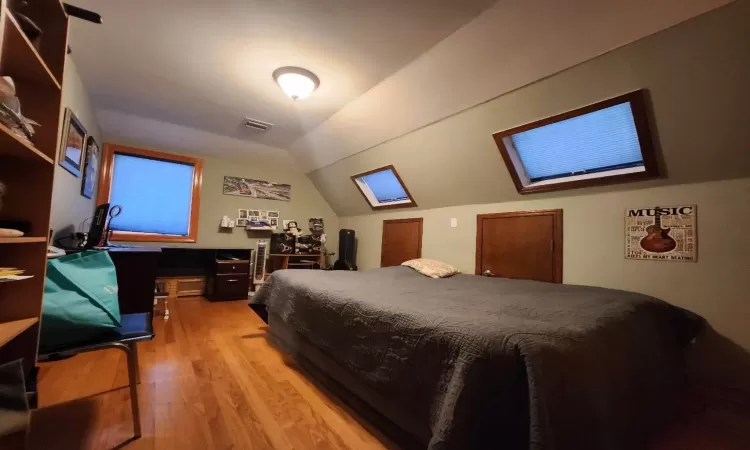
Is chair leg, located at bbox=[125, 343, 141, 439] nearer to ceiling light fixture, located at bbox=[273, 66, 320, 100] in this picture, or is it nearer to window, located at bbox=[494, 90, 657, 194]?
ceiling light fixture, located at bbox=[273, 66, 320, 100]

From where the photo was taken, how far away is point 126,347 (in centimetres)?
134

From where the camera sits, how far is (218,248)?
432cm

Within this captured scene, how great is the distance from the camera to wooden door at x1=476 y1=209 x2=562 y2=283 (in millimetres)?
2832

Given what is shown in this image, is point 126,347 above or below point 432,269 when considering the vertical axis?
below

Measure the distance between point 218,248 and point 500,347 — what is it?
167 inches

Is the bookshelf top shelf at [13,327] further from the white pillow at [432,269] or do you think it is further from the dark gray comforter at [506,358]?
the white pillow at [432,269]

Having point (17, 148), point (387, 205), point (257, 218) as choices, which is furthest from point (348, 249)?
point (17, 148)

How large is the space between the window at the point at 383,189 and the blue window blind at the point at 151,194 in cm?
255

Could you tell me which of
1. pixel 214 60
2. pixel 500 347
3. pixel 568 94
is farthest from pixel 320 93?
pixel 500 347

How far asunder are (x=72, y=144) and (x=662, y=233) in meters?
4.80

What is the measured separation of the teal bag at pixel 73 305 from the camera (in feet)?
4.06

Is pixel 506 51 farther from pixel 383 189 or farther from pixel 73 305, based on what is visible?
pixel 383 189

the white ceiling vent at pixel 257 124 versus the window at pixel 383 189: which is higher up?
the white ceiling vent at pixel 257 124

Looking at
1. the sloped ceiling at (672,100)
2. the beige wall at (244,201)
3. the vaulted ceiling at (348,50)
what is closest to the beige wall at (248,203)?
the beige wall at (244,201)
